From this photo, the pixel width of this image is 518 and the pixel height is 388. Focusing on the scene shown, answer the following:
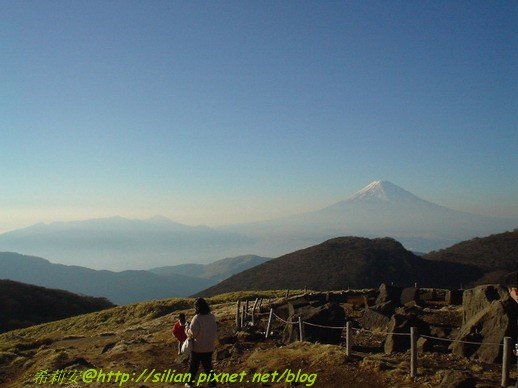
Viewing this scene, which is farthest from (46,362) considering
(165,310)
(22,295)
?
(22,295)

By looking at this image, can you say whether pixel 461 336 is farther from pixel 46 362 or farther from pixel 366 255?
pixel 366 255

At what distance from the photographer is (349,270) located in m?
106

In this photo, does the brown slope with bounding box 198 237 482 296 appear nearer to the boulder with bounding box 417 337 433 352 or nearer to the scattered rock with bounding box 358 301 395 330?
the scattered rock with bounding box 358 301 395 330

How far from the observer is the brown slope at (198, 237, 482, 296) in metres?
101

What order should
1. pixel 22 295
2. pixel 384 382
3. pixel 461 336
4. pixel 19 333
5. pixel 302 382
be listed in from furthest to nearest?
1. pixel 22 295
2. pixel 19 333
3. pixel 461 336
4. pixel 302 382
5. pixel 384 382

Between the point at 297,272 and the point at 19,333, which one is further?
the point at 297,272

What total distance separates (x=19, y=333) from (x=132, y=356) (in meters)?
28.9

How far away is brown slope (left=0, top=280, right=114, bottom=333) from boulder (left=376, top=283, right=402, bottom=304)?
140 ft

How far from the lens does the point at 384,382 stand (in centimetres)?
1262

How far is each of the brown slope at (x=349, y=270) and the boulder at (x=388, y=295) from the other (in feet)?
217

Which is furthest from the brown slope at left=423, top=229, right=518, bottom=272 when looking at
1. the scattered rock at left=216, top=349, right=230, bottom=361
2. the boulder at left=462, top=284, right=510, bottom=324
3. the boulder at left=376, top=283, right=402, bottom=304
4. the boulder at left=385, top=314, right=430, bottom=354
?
the scattered rock at left=216, top=349, right=230, bottom=361

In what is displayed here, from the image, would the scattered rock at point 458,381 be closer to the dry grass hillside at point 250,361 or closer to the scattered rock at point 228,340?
the dry grass hillside at point 250,361

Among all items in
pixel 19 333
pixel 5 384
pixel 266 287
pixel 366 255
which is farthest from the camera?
pixel 366 255

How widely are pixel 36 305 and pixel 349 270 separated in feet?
227
